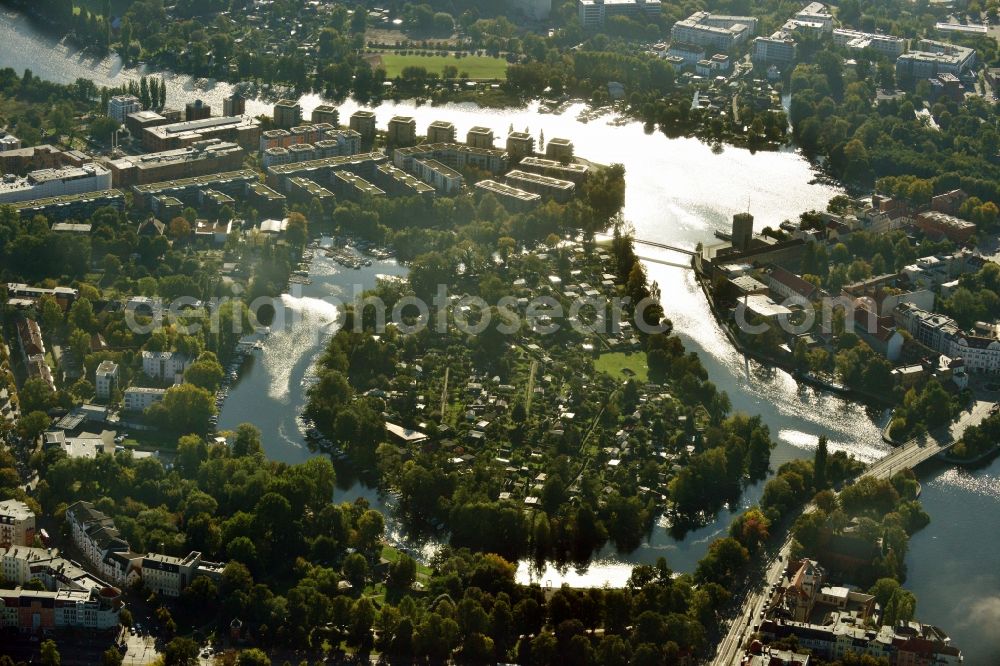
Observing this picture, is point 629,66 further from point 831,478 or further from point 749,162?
point 831,478

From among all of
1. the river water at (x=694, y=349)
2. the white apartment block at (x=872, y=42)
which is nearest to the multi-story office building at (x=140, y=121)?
the river water at (x=694, y=349)

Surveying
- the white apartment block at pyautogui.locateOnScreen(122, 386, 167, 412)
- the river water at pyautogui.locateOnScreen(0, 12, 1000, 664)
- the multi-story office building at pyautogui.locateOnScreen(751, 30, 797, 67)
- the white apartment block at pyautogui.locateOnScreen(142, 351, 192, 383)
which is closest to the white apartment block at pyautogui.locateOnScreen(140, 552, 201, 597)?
the river water at pyautogui.locateOnScreen(0, 12, 1000, 664)

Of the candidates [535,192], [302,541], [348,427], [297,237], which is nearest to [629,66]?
[535,192]

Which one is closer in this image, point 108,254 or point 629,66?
point 108,254

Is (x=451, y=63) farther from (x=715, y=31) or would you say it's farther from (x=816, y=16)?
(x=816, y=16)

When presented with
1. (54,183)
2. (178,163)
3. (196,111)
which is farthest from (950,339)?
(196,111)

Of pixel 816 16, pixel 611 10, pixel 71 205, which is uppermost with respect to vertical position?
pixel 816 16

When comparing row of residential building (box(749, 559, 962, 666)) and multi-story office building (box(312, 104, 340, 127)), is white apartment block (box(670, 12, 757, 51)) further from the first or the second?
row of residential building (box(749, 559, 962, 666))

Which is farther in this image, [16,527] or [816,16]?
[816,16]
